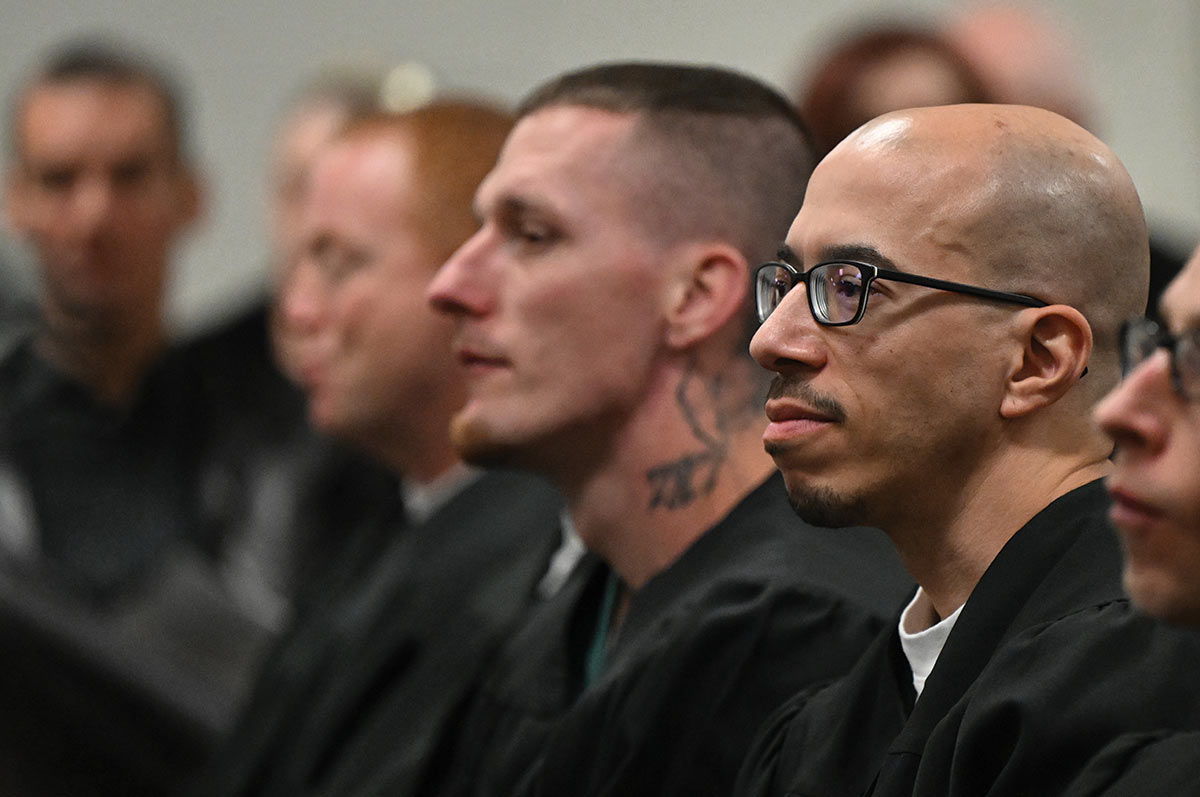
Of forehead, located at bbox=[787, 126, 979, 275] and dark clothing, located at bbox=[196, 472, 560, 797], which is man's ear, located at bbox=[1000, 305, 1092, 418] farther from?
dark clothing, located at bbox=[196, 472, 560, 797]

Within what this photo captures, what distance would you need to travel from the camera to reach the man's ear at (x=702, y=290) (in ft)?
6.46

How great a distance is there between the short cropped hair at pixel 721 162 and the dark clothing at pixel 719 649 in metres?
0.29

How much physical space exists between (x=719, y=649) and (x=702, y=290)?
44 cm

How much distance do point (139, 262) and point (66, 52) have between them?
22.8 inches

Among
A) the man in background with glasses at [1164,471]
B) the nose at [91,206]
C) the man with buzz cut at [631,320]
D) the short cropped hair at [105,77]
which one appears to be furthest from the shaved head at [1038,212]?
the short cropped hair at [105,77]

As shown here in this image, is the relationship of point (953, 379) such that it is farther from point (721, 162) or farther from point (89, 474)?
point (89, 474)

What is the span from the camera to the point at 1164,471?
1.04 m

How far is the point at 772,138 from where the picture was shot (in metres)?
2.00

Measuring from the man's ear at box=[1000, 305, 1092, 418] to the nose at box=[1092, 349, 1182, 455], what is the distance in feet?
0.79

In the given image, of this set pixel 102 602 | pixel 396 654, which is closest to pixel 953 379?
pixel 396 654

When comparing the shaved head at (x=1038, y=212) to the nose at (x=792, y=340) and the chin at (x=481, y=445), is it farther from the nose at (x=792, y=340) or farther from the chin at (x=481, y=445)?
the chin at (x=481, y=445)

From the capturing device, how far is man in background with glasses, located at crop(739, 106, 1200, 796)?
1.29 metres

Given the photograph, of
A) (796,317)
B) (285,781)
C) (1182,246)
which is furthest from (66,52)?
(796,317)

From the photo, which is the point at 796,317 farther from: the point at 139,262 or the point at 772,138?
the point at 139,262
